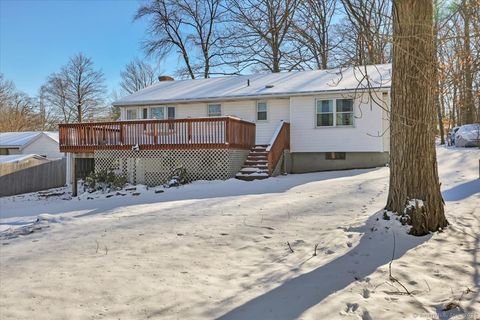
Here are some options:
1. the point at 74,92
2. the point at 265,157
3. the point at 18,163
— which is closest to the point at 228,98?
the point at 265,157

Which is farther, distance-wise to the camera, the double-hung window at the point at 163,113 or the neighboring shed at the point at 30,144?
the neighboring shed at the point at 30,144

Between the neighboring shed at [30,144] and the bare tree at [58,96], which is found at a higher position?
the bare tree at [58,96]

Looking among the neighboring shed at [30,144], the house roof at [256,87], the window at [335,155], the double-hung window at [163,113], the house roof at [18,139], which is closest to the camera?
the house roof at [256,87]

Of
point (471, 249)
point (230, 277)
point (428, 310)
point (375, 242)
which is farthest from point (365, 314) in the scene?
point (471, 249)

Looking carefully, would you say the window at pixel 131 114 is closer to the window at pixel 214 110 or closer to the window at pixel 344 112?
the window at pixel 214 110

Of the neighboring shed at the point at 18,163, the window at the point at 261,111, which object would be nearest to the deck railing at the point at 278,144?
the window at the point at 261,111

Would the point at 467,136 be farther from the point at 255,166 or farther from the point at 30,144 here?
the point at 30,144

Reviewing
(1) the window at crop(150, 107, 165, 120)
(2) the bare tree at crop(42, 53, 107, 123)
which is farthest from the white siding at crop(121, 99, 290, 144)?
(2) the bare tree at crop(42, 53, 107, 123)

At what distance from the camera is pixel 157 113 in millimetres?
19734

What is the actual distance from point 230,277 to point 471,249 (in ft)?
10.3

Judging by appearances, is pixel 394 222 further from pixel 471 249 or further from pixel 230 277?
pixel 230 277

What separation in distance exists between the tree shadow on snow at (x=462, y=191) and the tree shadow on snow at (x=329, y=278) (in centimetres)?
365

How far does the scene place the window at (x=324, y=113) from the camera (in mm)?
17047

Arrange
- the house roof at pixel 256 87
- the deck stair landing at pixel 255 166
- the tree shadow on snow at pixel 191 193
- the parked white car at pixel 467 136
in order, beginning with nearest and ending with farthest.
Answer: the tree shadow on snow at pixel 191 193 < the deck stair landing at pixel 255 166 < the house roof at pixel 256 87 < the parked white car at pixel 467 136
